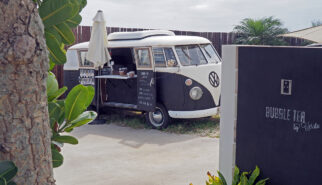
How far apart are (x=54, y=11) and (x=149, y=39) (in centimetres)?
775

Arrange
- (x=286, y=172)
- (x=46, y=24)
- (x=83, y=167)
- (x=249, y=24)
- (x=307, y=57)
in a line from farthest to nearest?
(x=249, y=24), (x=83, y=167), (x=286, y=172), (x=307, y=57), (x=46, y=24)

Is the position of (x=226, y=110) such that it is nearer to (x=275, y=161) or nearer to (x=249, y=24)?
(x=275, y=161)

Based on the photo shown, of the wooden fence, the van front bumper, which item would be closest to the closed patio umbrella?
the van front bumper

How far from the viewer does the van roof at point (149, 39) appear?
915cm

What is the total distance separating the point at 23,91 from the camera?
4.19 feet

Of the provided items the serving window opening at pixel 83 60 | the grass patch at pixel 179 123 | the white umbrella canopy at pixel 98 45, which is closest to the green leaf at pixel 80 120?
the grass patch at pixel 179 123

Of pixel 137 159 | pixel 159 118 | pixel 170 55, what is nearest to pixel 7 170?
pixel 137 159

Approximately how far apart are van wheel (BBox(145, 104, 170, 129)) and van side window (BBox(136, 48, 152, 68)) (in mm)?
974

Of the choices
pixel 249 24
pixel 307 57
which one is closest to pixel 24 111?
pixel 307 57

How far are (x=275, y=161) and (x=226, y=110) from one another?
30.3 inches

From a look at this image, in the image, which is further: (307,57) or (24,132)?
(307,57)

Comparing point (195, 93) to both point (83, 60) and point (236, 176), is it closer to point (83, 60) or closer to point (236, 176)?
point (83, 60)

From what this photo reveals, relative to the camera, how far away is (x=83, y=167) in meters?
6.62

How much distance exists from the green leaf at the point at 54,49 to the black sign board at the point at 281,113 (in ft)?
8.31
